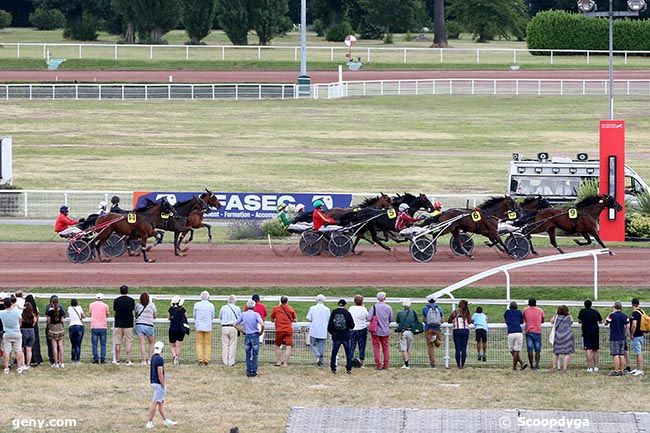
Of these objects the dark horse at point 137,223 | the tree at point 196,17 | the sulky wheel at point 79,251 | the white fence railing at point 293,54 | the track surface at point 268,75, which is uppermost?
the tree at point 196,17

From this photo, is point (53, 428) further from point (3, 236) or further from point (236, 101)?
point (236, 101)

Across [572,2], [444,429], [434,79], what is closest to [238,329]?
[444,429]

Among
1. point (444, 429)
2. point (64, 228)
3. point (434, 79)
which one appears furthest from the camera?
point (434, 79)

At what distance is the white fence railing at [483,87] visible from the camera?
59219 mm

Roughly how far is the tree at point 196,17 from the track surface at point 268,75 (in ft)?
39.0

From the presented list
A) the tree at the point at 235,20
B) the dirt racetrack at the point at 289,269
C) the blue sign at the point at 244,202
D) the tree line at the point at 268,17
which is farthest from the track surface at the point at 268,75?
the dirt racetrack at the point at 289,269

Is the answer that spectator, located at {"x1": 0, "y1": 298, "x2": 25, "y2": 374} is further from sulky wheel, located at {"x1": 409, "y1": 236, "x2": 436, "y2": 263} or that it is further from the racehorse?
the racehorse

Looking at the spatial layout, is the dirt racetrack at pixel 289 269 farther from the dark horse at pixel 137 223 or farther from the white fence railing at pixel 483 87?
the white fence railing at pixel 483 87

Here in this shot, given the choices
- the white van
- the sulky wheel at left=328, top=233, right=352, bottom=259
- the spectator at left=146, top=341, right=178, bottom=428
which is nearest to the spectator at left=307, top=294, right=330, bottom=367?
the spectator at left=146, top=341, right=178, bottom=428

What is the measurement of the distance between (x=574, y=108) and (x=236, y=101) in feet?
44.8

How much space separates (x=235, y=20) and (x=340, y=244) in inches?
1942

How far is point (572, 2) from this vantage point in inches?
3482

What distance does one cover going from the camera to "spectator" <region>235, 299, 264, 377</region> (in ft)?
60.8

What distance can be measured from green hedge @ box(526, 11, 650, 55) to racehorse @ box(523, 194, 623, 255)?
156 ft
